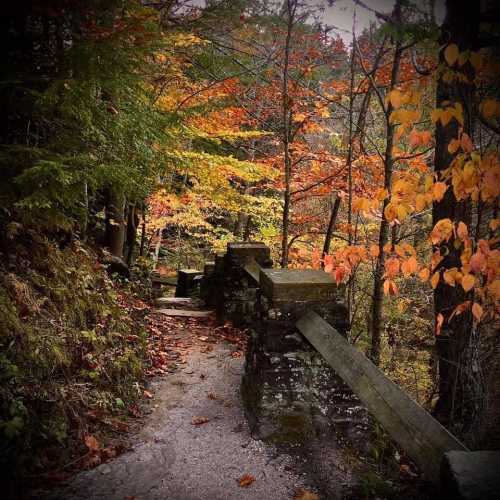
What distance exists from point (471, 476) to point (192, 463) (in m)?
2.28

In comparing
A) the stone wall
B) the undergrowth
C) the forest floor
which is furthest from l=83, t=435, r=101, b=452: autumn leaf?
the stone wall

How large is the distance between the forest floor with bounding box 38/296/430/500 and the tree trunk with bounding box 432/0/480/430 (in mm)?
1097

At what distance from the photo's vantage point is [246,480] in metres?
2.87

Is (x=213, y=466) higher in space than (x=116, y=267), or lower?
lower

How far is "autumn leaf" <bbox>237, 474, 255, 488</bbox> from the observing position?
9.27 feet

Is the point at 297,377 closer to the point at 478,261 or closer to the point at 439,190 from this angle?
the point at 478,261

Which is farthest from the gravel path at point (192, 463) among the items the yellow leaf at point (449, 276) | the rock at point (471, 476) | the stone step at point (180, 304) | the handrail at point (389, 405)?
the stone step at point (180, 304)

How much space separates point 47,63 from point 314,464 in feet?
15.6

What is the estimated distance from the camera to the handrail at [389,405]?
2.16m

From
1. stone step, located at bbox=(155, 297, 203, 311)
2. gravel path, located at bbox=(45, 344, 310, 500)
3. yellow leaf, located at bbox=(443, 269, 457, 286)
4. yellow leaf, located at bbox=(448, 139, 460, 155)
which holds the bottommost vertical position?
gravel path, located at bbox=(45, 344, 310, 500)

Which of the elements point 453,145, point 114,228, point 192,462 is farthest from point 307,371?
point 114,228

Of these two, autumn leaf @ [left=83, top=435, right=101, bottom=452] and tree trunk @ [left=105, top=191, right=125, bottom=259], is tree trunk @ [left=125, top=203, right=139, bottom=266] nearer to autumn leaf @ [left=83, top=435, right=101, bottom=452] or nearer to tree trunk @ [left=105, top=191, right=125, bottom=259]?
tree trunk @ [left=105, top=191, right=125, bottom=259]

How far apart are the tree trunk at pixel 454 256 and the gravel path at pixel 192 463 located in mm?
1842

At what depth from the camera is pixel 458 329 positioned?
3.69m
